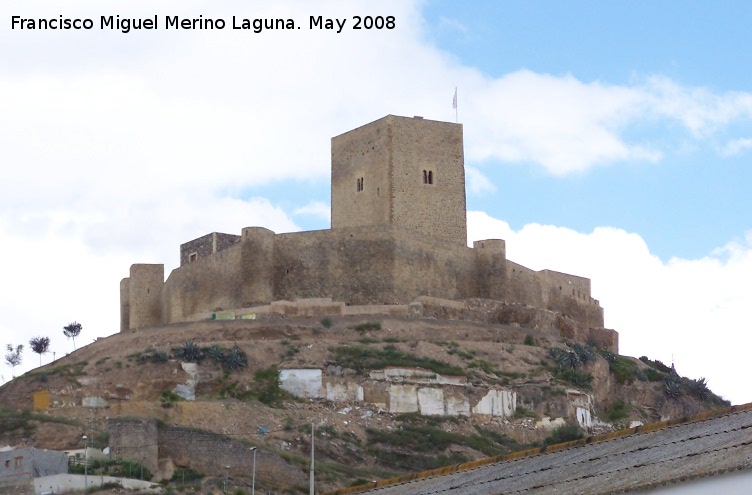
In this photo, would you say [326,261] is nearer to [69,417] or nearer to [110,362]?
[110,362]

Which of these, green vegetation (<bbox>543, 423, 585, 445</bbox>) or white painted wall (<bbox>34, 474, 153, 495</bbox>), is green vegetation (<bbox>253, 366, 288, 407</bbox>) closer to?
green vegetation (<bbox>543, 423, 585, 445</bbox>)

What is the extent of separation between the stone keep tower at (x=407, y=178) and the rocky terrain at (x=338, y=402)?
14.7 ft

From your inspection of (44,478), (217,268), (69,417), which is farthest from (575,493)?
(217,268)

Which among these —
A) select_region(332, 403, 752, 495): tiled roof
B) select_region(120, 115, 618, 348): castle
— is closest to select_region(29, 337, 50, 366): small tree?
select_region(120, 115, 618, 348): castle

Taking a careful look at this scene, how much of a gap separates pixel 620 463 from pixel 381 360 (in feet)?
104

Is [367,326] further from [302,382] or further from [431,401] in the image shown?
[431,401]

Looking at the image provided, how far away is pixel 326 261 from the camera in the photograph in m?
50.2

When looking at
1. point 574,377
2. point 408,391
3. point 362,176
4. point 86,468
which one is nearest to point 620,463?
point 86,468

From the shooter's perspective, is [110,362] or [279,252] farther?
[279,252]

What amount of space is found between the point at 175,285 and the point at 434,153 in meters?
9.92

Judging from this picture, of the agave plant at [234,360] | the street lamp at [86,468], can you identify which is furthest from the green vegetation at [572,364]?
the street lamp at [86,468]

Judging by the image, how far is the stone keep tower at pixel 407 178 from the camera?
51906 millimetres

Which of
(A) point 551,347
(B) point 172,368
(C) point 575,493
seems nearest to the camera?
(C) point 575,493

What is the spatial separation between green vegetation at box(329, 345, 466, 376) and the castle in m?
3.02
